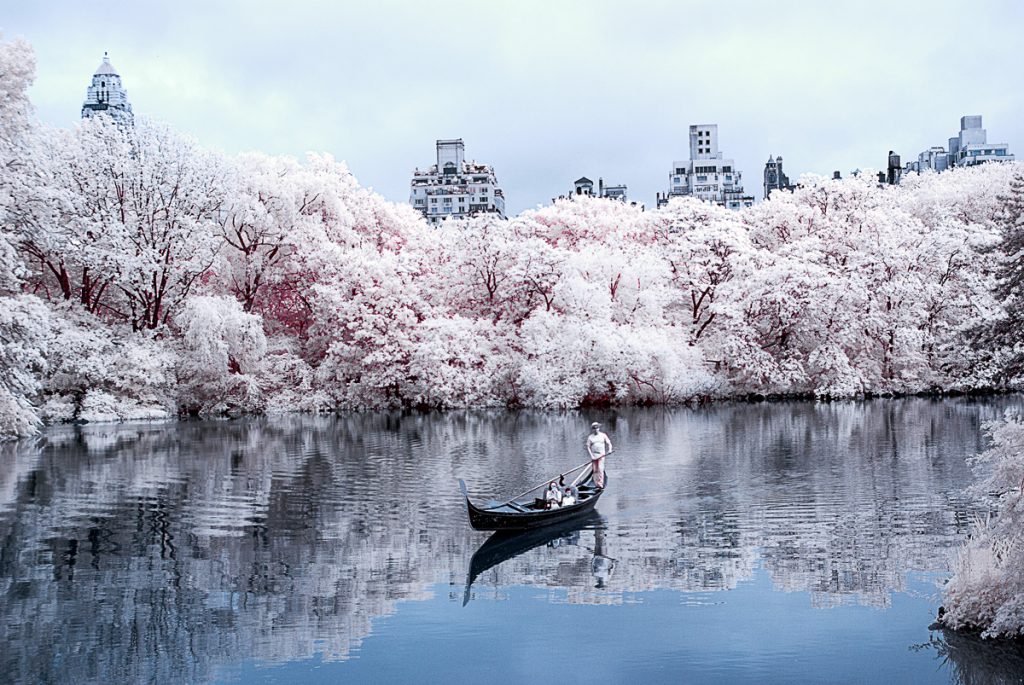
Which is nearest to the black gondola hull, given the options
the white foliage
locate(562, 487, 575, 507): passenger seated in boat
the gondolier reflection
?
locate(562, 487, 575, 507): passenger seated in boat

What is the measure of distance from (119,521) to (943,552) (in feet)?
57.7

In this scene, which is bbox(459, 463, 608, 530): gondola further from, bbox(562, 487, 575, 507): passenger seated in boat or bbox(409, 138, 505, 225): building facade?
bbox(409, 138, 505, 225): building facade

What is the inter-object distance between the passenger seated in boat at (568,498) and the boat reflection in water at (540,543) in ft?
1.43

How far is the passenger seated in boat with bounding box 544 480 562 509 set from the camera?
934 inches

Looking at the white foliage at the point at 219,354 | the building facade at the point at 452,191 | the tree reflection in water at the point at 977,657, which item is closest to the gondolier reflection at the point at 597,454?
the tree reflection in water at the point at 977,657

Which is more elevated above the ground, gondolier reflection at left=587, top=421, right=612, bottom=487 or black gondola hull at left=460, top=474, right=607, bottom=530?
gondolier reflection at left=587, top=421, right=612, bottom=487

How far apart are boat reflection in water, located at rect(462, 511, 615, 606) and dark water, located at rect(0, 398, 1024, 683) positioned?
11 centimetres

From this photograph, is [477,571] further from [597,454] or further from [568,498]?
[597,454]

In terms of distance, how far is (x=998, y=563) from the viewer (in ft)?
46.7

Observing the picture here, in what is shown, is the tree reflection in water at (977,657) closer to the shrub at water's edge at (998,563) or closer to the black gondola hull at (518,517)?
the shrub at water's edge at (998,563)

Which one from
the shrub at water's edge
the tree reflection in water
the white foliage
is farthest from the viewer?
the white foliage

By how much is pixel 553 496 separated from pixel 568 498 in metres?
0.49

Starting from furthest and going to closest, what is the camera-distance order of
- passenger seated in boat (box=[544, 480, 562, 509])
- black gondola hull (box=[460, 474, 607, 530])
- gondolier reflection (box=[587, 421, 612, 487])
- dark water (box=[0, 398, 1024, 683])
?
gondolier reflection (box=[587, 421, 612, 487])
passenger seated in boat (box=[544, 480, 562, 509])
black gondola hull (box=[460, 474, 607, 530])
dark water (box=[0, 398, 1024, 683])

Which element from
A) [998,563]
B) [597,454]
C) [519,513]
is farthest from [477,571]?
[998,563]
